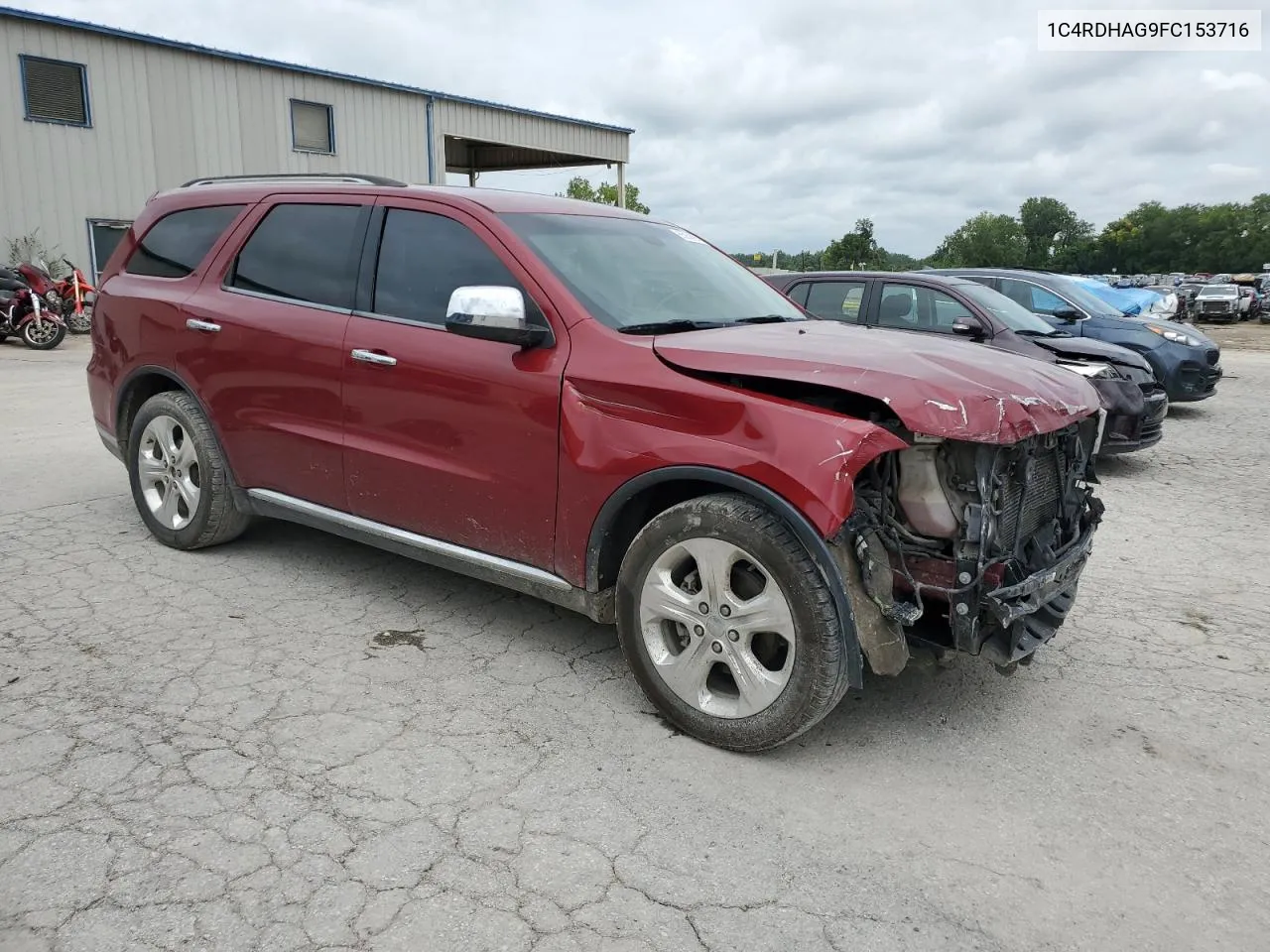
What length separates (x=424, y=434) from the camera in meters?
3.63

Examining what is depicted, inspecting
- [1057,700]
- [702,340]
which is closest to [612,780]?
[702,340]

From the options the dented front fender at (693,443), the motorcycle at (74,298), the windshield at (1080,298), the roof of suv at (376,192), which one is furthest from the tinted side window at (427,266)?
the motorcycle at (74,298)

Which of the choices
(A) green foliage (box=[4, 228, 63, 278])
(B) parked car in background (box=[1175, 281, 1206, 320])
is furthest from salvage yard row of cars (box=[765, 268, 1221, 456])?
(B) parked car in background (box=[1175, 281, 1206, 320])

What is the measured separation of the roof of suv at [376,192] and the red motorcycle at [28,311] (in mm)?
12002

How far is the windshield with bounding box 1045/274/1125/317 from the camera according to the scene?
33.6 ft

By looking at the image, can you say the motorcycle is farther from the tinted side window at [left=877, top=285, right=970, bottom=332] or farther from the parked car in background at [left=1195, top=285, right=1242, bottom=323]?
the parked car in background at [left=1195, top=285, right=1242, bottom=323]

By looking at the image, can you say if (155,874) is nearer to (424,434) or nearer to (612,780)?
(612,780)

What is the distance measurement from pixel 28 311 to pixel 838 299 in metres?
13.0

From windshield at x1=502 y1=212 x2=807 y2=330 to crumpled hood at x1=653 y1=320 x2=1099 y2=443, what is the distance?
270 mm

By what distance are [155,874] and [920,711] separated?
2.46 metres

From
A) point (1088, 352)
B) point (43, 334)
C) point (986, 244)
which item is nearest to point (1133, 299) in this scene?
point (1088, 352)

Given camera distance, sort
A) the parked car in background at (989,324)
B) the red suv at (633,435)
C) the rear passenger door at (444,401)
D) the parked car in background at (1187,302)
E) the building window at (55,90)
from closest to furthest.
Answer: the red suv at (633,435)
the rear passenger door at (444,401)
the parked car in background at (989,324)
the building window at (55,90)
the parked car in background at (1187,302)

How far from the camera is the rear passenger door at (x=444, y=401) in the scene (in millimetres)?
3354

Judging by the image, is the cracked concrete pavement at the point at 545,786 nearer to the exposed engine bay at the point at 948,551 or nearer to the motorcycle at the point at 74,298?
the exposed engine bay at the point at 948,551
